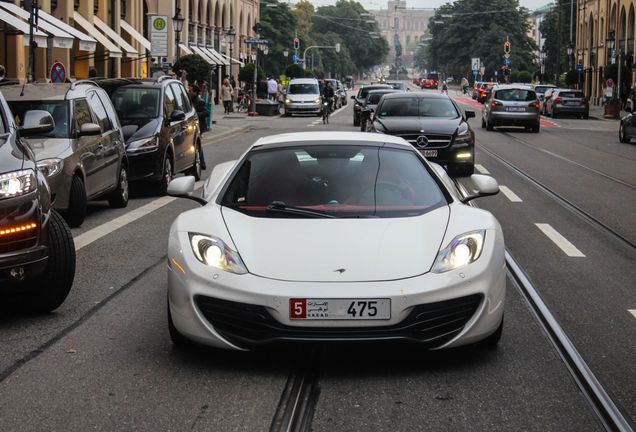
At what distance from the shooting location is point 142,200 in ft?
52.3

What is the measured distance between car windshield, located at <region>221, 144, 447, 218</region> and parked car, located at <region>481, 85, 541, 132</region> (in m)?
31.5

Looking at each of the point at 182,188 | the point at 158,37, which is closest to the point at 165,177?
the point at 182,188

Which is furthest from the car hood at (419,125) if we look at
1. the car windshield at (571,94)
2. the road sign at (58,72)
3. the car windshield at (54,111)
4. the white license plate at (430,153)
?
the car windshield at (571,94)

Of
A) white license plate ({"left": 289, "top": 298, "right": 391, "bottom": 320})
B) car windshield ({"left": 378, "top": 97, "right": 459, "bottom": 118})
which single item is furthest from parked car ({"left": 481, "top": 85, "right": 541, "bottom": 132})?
white license plate ({"left": 289, "top": 298, "right": 391, "bottom": 320})

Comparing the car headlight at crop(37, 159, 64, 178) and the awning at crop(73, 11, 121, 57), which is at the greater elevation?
the awning at crop(73, 11, 121, 57)

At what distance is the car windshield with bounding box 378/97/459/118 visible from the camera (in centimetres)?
2038

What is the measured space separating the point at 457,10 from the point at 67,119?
132874 millimetres

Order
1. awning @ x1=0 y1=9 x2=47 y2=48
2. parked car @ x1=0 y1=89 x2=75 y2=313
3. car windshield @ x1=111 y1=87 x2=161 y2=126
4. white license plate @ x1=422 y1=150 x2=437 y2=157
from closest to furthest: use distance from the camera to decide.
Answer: parked car @ x1=0 y1=89 x2=75 y2=313, car windshield @ x1=111 y1=87 x2=161 y2=126, white license plate @ x1=422 y1=150 x2=437 y2=157, awning @ x1=0 y1=9 x2=47 y2=48

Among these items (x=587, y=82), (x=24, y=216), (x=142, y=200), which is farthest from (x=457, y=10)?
(x=24, y=216)

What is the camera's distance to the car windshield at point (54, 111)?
12.9 m

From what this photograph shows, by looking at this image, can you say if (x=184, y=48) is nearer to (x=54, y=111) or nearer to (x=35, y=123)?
(x=54, y=111)

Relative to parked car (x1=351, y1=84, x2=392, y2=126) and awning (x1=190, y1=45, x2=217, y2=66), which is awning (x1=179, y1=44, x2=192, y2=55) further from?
parked car (x1=351, y1=84, x2=392, y2=126)

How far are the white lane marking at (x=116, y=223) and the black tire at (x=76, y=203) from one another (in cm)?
23

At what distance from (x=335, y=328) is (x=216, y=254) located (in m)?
0.81
